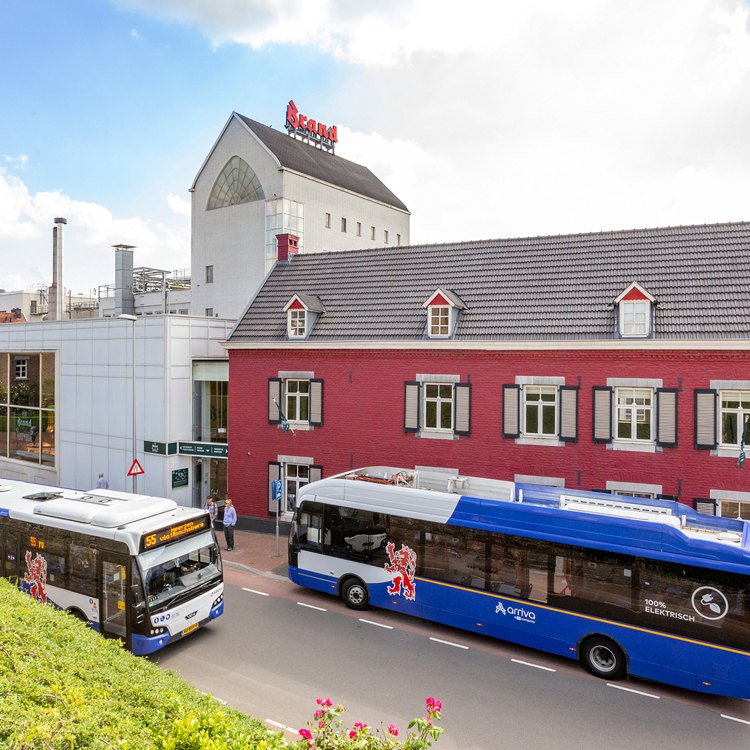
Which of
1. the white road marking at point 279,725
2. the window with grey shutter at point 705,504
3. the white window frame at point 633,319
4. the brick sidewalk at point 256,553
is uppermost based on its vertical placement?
the white window frame at point 633,319

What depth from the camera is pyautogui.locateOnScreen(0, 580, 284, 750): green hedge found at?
516 centimetres

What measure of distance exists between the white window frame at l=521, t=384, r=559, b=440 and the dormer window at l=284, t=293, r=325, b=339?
8.13 metres

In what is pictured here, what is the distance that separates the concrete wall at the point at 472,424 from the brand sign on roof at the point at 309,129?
111ft

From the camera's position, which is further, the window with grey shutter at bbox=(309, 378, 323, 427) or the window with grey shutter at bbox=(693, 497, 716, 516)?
the window with grey shutter at bbox=(309, 378, 323, 427)

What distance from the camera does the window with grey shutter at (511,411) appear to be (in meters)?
17.7

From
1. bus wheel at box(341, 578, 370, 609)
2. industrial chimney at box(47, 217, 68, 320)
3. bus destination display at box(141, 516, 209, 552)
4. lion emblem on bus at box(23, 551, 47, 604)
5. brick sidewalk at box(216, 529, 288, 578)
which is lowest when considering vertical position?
brick sidewalk at box(216, 529, 288, 578)

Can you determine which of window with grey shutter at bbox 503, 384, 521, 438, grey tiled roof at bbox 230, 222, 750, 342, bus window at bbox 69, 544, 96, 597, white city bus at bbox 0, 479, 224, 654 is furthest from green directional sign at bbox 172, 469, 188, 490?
window with grey shutter at bbox 503, 384, 521, 438

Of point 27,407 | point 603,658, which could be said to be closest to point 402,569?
point 603,658

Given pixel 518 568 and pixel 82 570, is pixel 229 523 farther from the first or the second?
pixel 518 568

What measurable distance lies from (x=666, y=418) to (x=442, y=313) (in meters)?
7.40

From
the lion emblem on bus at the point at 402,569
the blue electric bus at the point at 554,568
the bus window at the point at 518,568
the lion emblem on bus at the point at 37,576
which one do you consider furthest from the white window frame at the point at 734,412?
the lion emblem on bus at the point at 37,576

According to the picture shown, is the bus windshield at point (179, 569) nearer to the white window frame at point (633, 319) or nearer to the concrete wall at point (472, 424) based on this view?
the concrete wall at point (472, 424)

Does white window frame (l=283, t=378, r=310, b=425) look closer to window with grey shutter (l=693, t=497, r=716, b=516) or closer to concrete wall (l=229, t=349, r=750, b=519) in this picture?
concrete wall (l=229, t=349, r=750, b=519)

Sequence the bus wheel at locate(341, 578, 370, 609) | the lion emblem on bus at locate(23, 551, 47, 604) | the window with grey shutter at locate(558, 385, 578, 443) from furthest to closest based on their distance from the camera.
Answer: the window with grey shutter at locate(558, 385, 578, 443), the bus wheel at locate(341, 578, 370, 609), the lion emblem on bus at locate(23, 551, 47, 604)
